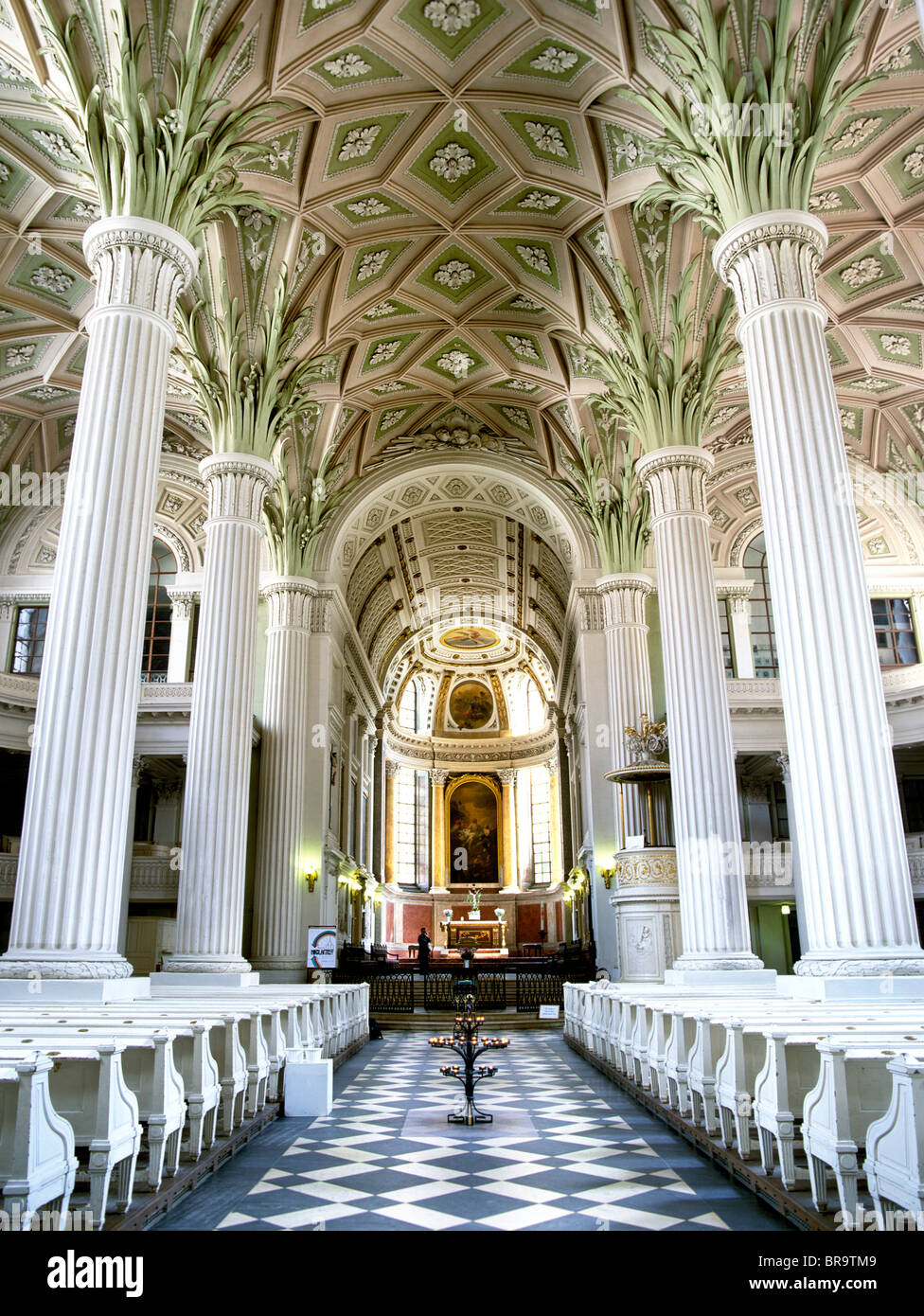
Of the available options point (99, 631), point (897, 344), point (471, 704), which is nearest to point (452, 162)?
point (897, 344)

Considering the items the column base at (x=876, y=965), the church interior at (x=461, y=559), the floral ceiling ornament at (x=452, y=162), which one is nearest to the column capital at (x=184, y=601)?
the church interior at (x=461, y=559)

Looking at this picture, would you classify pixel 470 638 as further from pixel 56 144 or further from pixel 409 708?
pixel 56 144

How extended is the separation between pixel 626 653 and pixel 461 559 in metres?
11.5

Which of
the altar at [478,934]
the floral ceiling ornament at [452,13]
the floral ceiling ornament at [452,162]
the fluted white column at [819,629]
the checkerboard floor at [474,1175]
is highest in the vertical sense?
the floral ceiling ornament at [452,162]

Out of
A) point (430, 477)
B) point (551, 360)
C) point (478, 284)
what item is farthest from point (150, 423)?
point (430, 477)

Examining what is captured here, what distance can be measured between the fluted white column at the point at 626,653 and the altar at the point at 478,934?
60.2ft

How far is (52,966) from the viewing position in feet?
25.2

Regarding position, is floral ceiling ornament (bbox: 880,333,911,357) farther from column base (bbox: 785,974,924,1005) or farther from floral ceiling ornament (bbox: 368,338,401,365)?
column base (bbox: 785,974,924,1005)

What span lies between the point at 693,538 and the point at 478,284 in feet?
28.1

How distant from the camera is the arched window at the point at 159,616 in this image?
2216cm

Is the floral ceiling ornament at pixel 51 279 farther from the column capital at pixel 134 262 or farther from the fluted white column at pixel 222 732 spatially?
the column capital at pixel 134 262

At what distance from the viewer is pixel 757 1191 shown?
5.01 meters
